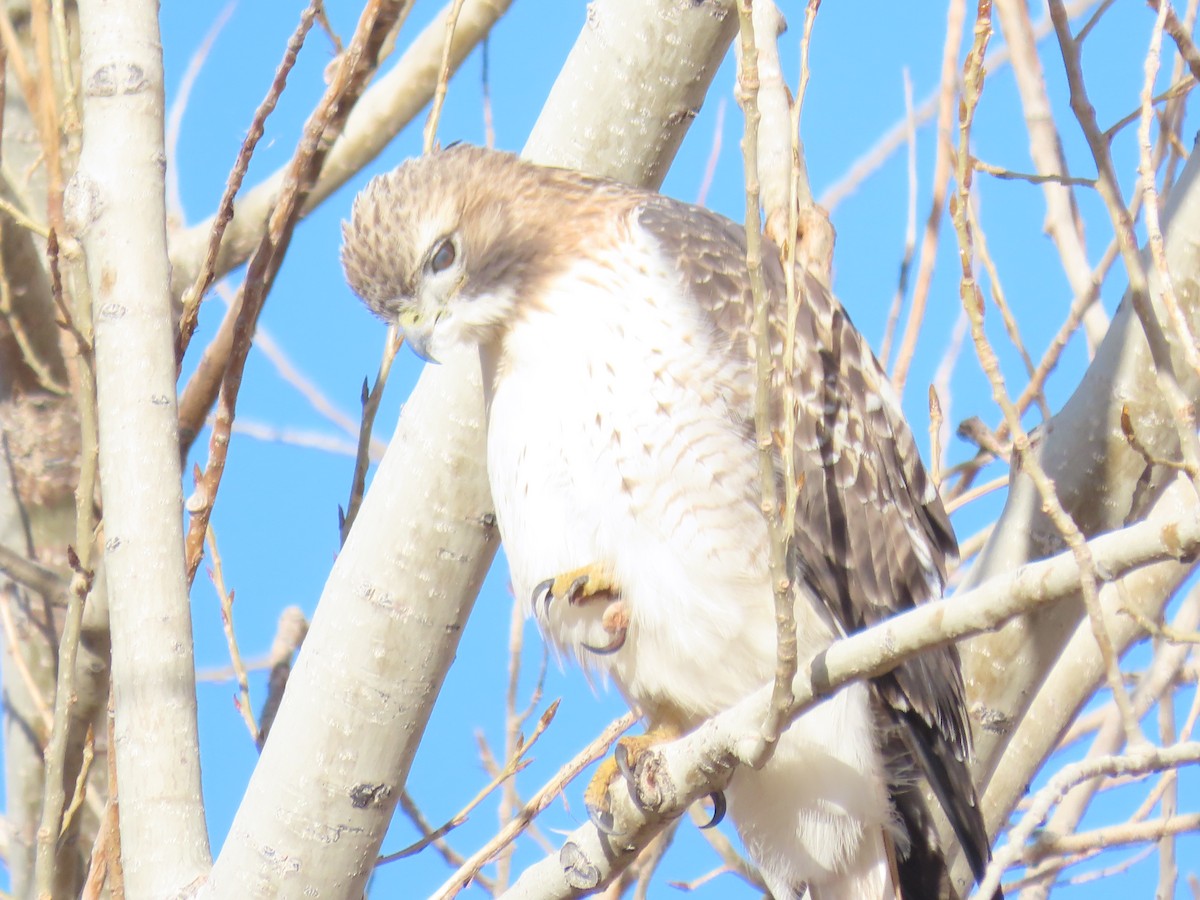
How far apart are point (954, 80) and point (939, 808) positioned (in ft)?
5.26

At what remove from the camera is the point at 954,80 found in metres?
3.35

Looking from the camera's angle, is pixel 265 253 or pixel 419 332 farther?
pixel 419 332

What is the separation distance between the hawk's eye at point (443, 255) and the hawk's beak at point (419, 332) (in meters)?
0.10

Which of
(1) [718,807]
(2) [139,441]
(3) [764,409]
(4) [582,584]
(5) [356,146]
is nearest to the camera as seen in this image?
(3) [764,409]

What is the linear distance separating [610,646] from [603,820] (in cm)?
42

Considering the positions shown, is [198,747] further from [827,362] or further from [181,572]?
[827,362]

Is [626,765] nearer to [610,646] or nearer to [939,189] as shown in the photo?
[610,646]

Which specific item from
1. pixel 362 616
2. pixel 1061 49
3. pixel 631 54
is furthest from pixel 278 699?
pixel 1061 49

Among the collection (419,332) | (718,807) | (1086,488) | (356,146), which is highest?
(356,146)

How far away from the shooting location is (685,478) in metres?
2.54

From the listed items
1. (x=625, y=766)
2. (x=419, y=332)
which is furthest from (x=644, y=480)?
(x=419, y=332)

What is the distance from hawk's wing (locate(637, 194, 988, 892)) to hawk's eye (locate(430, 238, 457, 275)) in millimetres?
397

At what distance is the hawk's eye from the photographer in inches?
116

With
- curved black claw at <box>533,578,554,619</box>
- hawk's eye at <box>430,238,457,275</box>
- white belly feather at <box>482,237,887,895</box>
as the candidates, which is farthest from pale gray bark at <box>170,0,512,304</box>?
curved black claw at <box>533,578,554,619</box>
